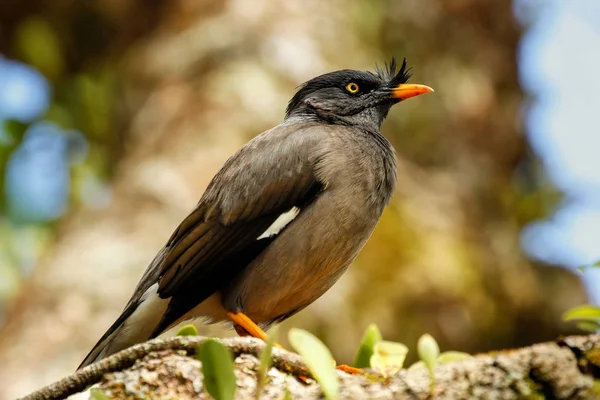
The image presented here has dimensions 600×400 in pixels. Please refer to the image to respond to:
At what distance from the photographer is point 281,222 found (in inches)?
174

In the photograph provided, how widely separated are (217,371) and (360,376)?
627mm

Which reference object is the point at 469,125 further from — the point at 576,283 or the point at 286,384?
the point at 286,384

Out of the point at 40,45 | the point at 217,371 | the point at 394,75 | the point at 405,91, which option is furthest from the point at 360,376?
the point at 40,45

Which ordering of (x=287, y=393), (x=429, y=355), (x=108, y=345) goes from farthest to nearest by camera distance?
(x=108, y=345), (x=429, y=355), (x=287, y=393)

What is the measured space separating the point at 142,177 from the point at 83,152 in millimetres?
2224

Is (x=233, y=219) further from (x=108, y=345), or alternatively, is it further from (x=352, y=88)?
(x=352, y=88)

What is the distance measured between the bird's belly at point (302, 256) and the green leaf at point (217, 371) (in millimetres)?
1710

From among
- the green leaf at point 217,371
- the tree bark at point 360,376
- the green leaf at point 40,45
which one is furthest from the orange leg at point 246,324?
the green leaf at point 40,45

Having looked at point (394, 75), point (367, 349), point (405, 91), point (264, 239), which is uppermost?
point (394, 75)

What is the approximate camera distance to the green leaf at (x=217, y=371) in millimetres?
2582

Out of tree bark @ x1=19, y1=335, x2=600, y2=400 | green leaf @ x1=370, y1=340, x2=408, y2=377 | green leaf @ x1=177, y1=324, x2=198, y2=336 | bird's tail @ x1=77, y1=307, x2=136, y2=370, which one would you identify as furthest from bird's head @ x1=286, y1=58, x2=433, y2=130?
tree bark @ x1=19, y1=335, x2=600, y2=400

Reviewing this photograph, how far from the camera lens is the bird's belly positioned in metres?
4.32

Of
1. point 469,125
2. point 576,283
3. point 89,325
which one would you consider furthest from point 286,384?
point 469,125

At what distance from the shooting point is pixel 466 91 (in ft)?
26.6
